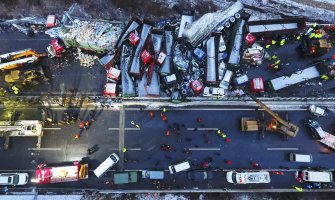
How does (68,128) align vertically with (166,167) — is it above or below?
above

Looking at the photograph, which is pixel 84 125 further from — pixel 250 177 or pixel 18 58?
pixel 250 177

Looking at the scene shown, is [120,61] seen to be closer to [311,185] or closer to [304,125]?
[304,125]

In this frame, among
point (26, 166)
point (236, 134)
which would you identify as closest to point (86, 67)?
point (26, 166)

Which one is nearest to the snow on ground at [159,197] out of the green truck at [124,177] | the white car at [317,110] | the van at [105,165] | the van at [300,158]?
the green truck at [124,177]

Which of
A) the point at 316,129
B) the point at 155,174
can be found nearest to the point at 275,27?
the point at 316,129

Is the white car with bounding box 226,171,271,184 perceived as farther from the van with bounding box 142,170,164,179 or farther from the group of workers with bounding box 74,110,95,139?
the group of workers with bounding box 74,110,95,139

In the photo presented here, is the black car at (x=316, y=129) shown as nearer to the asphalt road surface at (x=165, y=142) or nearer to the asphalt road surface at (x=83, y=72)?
the asphalt road surface at (x=165, y=142)
